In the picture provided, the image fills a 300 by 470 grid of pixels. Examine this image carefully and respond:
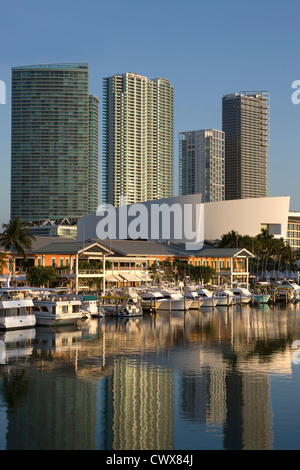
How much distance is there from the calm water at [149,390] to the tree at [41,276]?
97.8ft

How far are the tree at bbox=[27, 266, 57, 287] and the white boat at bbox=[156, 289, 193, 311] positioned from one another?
702 inches

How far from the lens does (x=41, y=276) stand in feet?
328

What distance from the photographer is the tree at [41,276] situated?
328 ft

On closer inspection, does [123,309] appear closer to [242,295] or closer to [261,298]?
[242,295]

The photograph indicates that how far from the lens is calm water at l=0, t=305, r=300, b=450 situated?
30406 millimetres

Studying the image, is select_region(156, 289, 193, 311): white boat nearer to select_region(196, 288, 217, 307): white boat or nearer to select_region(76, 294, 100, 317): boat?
select_region(196, 288, 217, 307): white boat

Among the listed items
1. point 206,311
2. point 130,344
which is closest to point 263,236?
point 206,311

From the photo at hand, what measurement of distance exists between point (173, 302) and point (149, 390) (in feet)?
214

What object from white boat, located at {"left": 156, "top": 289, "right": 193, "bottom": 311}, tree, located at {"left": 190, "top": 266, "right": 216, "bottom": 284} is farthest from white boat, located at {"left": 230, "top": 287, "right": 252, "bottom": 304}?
white boat, located at {"left": 156, "top": 289, "right": 193, "bottom": 311}

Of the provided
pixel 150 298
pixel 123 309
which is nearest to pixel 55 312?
→ pixel 123 309

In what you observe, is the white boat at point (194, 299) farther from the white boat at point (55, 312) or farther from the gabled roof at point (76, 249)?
the white boat at point (55, 312)

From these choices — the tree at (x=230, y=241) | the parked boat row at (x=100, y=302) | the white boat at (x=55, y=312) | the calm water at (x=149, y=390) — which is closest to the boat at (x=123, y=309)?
the parked boat row at (x=100, y=302)
